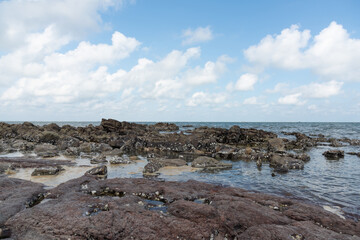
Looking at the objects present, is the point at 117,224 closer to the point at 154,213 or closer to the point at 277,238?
the point at 154,213

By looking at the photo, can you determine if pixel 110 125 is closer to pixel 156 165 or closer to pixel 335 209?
pixel 156 165

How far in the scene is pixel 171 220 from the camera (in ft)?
17.6

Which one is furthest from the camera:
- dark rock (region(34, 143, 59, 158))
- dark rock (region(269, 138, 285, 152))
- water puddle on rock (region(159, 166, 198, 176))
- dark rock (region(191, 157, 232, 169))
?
dark rock (region(269, 138, 285, 152))

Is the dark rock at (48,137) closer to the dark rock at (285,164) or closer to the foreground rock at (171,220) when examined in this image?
the foreground rock at (171,220)

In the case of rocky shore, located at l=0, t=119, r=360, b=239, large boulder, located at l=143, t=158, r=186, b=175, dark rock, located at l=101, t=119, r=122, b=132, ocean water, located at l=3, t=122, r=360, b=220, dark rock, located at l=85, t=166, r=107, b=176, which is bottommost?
ocean water, located at l=3, t=122, r=360, b=220

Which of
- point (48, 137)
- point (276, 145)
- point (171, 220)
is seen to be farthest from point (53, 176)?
point (276, 145)

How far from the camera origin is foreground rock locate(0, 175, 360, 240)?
483cm

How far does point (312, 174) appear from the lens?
13.5m

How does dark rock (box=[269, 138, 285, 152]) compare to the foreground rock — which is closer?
the foreground rock

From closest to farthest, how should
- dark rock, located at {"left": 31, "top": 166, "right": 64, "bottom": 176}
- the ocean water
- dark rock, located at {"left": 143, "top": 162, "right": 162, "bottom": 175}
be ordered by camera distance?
1. the ocean water
2. dark rock, located at {"left": 31, "top": 166, "right": 64, "bottom": 176}
3. dark rock, located at {"left": 143, "top": 162, "right": 162, "bottom": 175}

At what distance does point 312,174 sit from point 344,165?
5437 mm

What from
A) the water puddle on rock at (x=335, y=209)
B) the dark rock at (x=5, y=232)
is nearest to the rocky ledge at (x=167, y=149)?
the water puddle on rock at (x=335, y=209)

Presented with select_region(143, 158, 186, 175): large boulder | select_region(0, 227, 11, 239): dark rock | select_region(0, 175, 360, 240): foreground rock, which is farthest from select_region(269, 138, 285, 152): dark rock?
select_region(0, 227, 11, 239): dark rock

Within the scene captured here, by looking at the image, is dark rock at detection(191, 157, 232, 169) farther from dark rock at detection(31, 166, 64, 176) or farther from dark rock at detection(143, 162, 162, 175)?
dark rock at detection(31, 166, 64, 176)
